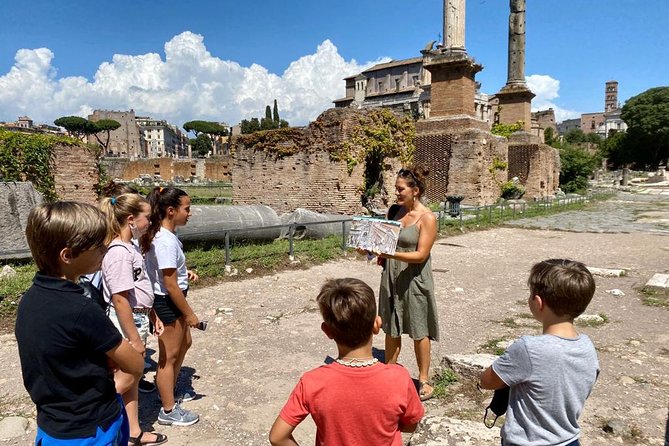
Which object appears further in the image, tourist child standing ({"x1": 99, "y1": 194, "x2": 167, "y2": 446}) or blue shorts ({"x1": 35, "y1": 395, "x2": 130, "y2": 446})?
tourist child standing ({"x1": 99, "y1": 194, "x2": 167, "y2": 446})

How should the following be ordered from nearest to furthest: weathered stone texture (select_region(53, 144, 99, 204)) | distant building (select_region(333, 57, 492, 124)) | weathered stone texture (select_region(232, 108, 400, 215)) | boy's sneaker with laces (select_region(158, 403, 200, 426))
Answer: boy's sneaker with laces (select_region(158, 403, 200, 426)) → weathered stone texture (select_region(53, 144, 99, 204)) → weathered stone texture (select_region(232, 108, 400, 215)) → distant building (select_region(333, 57, 492, 124))

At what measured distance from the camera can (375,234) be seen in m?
3.46

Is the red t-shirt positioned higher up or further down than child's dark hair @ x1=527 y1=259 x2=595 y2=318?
further down

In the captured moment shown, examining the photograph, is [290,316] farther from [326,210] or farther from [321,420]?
[326,210]

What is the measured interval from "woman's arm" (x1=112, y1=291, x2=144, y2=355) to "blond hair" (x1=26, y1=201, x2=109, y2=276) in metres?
→ 0.92

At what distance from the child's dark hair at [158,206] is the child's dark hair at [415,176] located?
1729 mm

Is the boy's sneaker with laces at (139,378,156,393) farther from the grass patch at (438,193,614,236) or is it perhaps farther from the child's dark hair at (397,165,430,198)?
the grass patch at (438,193,614,236)

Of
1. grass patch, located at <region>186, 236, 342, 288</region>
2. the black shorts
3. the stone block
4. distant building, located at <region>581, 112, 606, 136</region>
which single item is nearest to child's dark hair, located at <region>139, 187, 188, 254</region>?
the black shorts

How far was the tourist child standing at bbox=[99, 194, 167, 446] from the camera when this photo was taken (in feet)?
8.70

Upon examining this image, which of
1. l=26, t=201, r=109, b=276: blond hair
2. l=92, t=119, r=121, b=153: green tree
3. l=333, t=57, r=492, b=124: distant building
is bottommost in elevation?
l=26, t=201, r=109, b=276: blond hair

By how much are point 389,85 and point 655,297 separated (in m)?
81.7

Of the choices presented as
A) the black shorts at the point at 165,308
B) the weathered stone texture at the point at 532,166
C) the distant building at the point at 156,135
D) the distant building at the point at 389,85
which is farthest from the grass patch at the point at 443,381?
the distant building at the point at 156,135

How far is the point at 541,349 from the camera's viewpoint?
6.23 ft

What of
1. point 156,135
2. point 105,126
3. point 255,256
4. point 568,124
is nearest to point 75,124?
point 105,126
